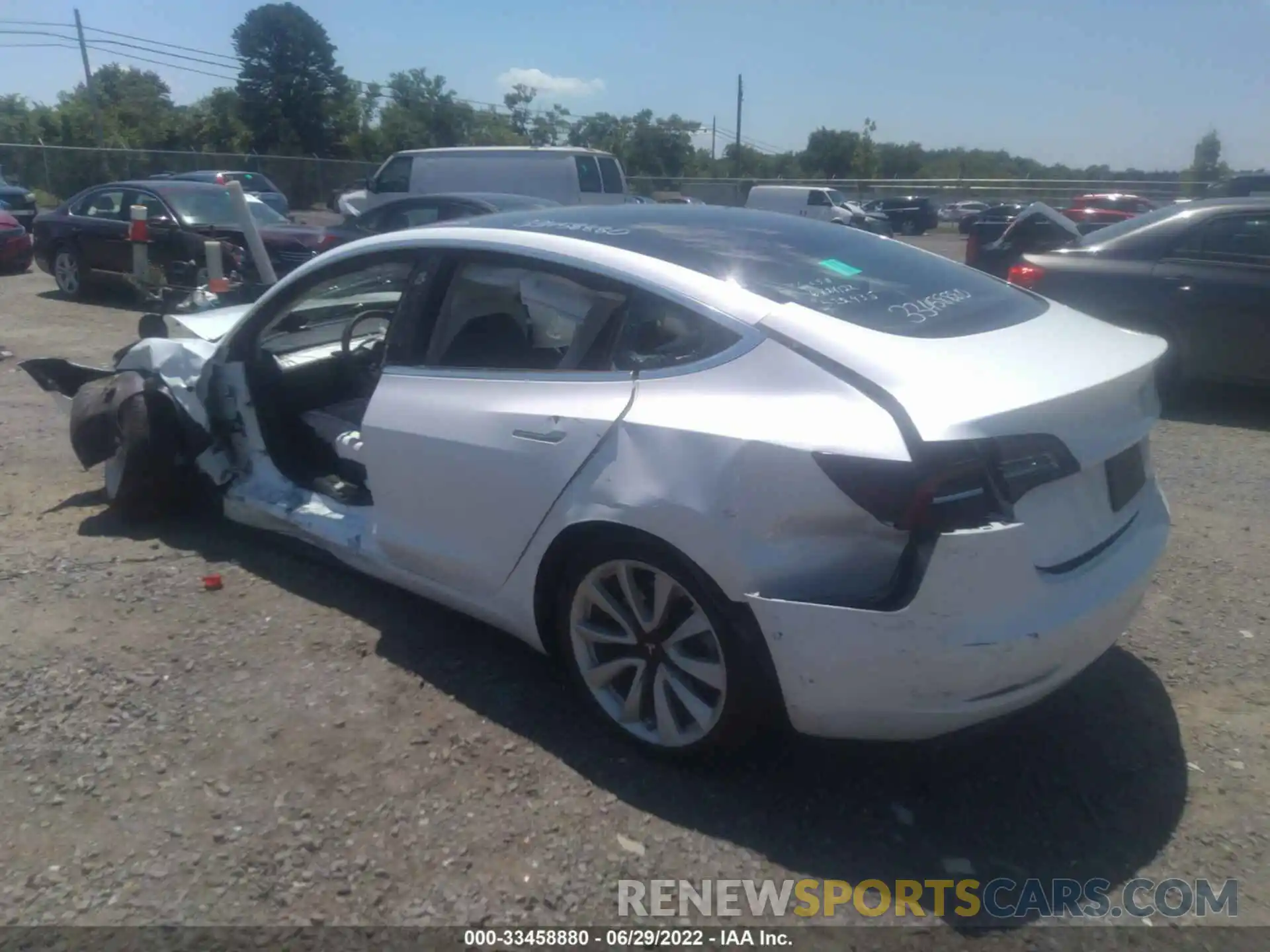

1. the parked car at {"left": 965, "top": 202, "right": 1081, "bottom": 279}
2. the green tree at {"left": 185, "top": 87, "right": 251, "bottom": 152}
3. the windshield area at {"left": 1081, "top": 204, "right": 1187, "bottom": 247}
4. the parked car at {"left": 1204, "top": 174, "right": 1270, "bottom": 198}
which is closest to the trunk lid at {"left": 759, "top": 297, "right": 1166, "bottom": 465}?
the parked car at {"left": 965, "top": 202, "right": 1081, "bottom": 279}

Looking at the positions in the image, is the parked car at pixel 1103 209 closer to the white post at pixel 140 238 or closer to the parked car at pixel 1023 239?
the parked car at pixel 1023 239

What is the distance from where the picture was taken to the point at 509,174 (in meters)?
16.8

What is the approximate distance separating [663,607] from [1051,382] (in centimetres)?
125

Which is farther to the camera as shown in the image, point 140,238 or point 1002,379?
point 140,238

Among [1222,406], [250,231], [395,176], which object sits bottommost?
[1222,406]

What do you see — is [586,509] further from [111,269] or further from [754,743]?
[111,269]

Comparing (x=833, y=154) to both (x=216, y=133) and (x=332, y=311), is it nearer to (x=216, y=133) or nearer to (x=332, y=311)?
(x=216, y=133)

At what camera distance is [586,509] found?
3.12 meters

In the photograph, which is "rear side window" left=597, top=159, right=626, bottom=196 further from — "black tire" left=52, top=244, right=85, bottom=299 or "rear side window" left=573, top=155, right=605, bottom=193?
"black tire" left=52, top=244, right=85, bottom=299

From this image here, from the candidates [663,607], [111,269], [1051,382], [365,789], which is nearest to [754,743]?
[663,607]

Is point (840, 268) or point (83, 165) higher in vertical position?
point (840, 268)

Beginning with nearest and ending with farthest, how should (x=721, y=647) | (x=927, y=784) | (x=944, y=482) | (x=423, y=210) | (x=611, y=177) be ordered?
(x=944, y=482) → (x=721, y=647) → (x=927, y=784) → (x=423, y=210) → (x=611, y=177)

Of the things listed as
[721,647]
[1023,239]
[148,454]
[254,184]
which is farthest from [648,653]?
[254,184]

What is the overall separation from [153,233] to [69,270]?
206 centimetres
